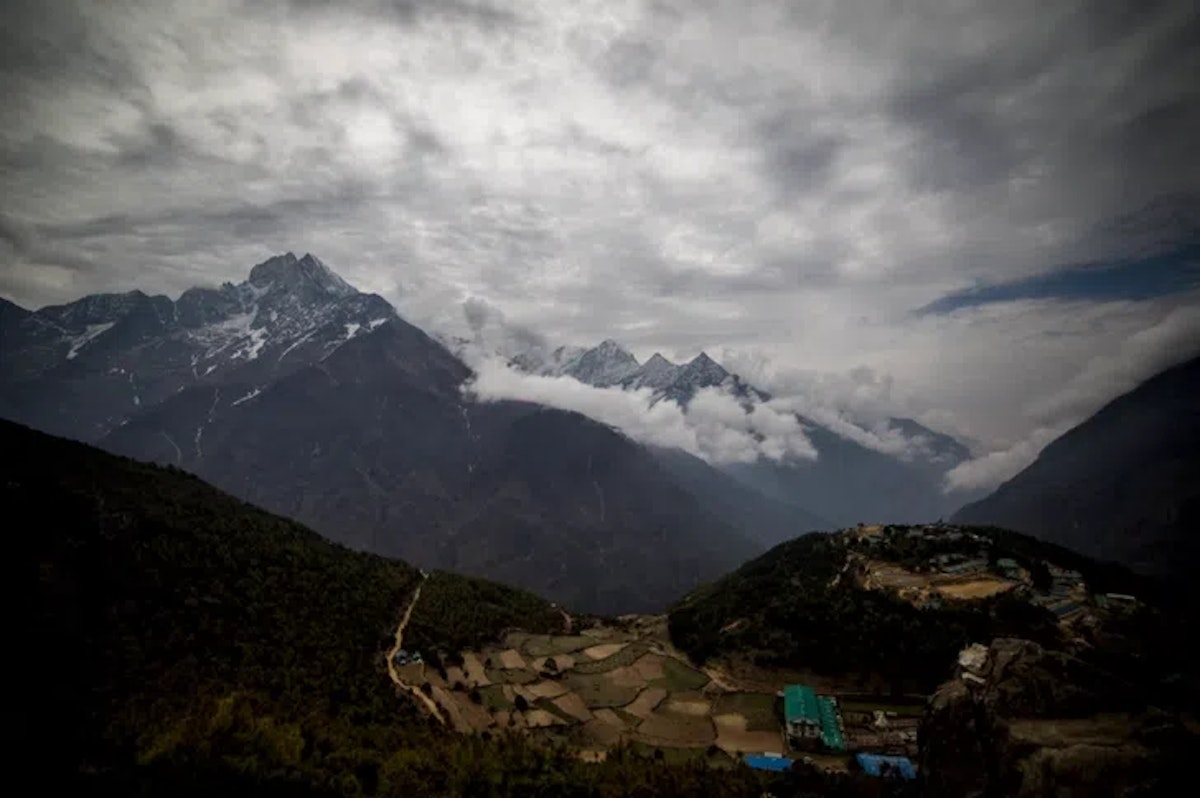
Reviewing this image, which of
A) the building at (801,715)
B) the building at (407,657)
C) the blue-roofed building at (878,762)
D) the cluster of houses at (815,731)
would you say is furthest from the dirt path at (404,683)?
the blue-roofed building at (878,762)

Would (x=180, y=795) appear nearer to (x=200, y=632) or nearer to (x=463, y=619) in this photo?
(x=200, y=632)

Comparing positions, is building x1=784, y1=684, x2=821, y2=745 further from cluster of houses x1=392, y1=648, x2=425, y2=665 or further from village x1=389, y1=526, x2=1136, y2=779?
cluster of houses x1=392, y1=648, x2=425, y2=665

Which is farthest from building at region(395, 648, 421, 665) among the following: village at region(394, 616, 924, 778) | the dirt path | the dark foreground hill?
the dark foreground hill

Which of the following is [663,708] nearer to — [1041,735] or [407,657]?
[407,657]

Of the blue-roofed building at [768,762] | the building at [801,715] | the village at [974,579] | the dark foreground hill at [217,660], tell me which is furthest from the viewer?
the village at [974,579]

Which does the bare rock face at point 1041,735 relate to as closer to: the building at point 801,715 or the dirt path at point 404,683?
the building at point 801,715

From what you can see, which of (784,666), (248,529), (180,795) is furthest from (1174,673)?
(248,529)
